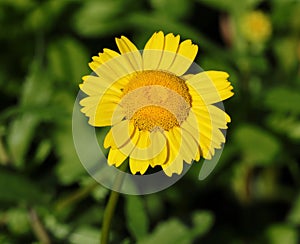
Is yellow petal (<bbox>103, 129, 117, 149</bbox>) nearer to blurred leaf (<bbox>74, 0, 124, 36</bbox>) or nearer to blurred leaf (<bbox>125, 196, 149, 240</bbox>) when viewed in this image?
blurred leaf (<bbox>125, 196, 149, 240</bbox>)

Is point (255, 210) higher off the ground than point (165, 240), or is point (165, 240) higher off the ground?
point (165, 240)

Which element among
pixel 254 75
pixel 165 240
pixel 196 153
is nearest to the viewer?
pixel 196 153

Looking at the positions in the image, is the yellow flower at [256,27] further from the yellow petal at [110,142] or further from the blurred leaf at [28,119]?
the yellow petal at [110,142]

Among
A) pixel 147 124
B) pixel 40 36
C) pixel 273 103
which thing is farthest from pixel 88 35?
pixel 147 124

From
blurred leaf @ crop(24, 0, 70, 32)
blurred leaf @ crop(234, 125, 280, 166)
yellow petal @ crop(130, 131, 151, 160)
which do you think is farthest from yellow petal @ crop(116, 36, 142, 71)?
blurred leaf @ crop(24, 0, 70, 32)

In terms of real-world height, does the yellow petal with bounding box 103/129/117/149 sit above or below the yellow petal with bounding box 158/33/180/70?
below

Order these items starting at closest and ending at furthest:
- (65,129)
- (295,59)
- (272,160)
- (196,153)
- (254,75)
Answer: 1. (196,153)
2. (272,160)
3. (65,129)
4. (254,75)
5. (295,59)

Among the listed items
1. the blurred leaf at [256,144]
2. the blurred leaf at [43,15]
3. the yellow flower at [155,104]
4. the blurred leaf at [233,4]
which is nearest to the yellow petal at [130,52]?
the yellow flower at [155,104]

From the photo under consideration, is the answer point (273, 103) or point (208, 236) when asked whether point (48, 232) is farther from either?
point (273, 103)
